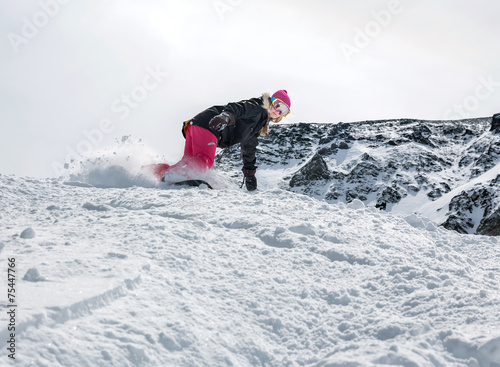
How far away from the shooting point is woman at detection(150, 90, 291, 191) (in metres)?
5.98

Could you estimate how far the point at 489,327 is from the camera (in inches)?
76.7

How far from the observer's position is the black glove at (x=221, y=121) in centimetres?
588

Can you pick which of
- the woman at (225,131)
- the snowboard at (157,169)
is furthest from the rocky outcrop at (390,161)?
the snowboard at (157,169)

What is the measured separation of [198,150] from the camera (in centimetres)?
631

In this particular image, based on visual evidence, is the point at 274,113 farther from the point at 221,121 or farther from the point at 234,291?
the point at 234,291

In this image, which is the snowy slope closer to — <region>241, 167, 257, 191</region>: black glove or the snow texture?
the snow texture

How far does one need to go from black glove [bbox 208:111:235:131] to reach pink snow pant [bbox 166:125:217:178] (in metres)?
0.33

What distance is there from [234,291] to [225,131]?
436 cm

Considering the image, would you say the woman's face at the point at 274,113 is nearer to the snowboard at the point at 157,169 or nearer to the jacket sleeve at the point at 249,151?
the jacket sleeve at the point at 249,151

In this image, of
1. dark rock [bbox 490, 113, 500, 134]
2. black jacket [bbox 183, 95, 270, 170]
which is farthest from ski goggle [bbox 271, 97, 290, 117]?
dark rock [bbox 490, 113, 500, 134]

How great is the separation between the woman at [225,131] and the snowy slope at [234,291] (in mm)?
2056

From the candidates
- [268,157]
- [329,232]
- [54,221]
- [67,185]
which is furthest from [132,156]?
[268,157]

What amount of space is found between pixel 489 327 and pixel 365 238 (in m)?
1.63

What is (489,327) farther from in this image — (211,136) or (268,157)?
(268,157)
